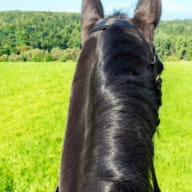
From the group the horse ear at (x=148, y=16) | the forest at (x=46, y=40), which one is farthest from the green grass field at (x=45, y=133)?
the forest at (x=46, y=40)

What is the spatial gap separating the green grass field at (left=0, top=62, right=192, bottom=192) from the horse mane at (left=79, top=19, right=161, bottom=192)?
1.59 ft

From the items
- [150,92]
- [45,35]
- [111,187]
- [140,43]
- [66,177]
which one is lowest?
[45,35]

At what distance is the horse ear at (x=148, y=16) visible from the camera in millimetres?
1258

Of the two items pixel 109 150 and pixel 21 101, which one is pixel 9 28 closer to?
pixel 21 101

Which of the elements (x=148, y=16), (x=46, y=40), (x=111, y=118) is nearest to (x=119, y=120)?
(x=111, y=118)

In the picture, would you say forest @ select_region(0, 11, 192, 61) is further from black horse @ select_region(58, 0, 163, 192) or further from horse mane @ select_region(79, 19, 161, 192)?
horse mane @ select_region(79, 19, 161, 192)

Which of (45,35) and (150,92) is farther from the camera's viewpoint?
(45,35)

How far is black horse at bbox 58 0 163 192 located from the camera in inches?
26.6

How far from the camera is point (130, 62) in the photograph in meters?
0.84

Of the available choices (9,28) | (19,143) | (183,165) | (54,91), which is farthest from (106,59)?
(9,28)

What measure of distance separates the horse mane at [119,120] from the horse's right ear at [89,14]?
396 mm

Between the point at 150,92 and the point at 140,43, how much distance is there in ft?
0.58

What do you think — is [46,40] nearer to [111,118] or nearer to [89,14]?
[89,14]

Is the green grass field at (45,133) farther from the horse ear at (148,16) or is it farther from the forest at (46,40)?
the forest at (46,40)
